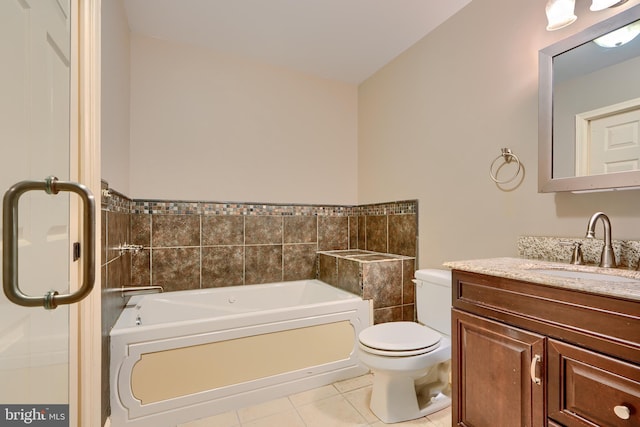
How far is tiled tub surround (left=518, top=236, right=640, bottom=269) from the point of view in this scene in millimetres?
1222

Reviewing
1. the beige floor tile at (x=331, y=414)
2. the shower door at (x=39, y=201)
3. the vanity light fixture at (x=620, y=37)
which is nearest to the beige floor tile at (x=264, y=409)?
the beige floor tile at (x=331, y=414)

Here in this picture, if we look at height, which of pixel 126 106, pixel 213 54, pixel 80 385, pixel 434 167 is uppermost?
pixel 213 54

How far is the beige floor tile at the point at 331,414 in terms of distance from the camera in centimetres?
163

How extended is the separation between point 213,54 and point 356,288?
2304 mm

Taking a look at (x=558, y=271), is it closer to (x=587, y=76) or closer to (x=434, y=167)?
(x=587, y=76)

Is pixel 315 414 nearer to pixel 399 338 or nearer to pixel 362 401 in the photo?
pixel 362 401

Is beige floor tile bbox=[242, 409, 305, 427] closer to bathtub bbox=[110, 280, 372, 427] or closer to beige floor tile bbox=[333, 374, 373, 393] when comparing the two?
bathtub bbox=[110, 280, 372, 427]

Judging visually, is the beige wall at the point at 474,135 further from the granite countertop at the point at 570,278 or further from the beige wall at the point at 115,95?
the beige wall at the point at 115,95

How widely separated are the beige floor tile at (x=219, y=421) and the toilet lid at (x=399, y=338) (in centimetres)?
85

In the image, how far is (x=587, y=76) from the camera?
1.33 metres

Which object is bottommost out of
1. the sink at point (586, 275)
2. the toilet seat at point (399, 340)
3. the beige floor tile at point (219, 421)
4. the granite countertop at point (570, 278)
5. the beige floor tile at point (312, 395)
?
the beige floor tile at point (219, 421)

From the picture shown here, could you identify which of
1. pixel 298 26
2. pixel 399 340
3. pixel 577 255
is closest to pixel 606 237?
pixel 577 255

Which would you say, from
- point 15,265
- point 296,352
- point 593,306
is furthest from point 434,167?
point 15,265

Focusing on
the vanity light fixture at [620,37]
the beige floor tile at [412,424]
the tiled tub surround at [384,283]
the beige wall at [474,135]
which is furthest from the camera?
the tiled tub surround at [384,283]
